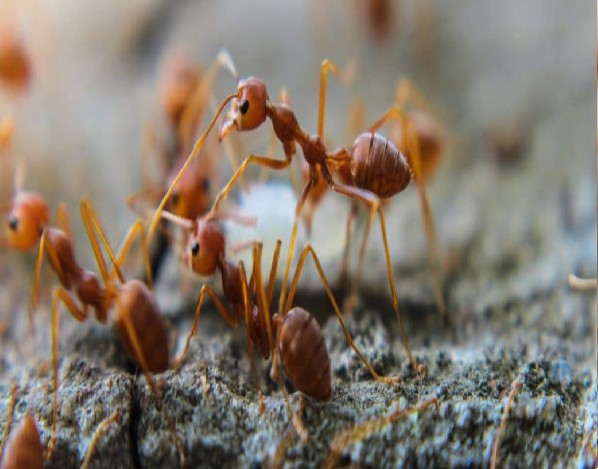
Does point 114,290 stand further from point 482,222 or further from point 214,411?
point 482,222

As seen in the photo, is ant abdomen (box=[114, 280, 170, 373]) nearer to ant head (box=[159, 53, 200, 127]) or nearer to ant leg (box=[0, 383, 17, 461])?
ant leg (box=[0, 383, 17, 461])

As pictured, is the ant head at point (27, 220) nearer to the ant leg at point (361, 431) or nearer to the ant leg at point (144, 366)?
the ant leg at point (144, 366)

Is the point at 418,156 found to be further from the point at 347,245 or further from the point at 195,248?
the point at 195,248

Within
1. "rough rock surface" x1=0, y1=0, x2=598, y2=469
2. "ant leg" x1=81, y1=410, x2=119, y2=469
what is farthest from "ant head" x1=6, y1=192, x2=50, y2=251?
"ant leg" x1=81, y1=410, x2=119, y2=469

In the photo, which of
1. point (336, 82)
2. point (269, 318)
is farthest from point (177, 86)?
point (269, 318)

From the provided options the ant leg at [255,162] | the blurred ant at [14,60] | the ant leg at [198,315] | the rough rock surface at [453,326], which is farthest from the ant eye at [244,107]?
the blurred ant at [14,60]

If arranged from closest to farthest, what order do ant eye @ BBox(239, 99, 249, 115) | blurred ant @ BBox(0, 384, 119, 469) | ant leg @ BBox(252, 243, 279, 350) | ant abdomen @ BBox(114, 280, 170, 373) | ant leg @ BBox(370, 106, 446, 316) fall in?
blurred ant @ BBox(0, 384, 119, 469), ant abdomen @ BBox(114, 280, 170, 373), ant leg @ BBox(252, 243, 279, 350), ant eye @ BBox(239, 99, 249, 115), ant leg @ BBox(370, 106, 446, 316)
